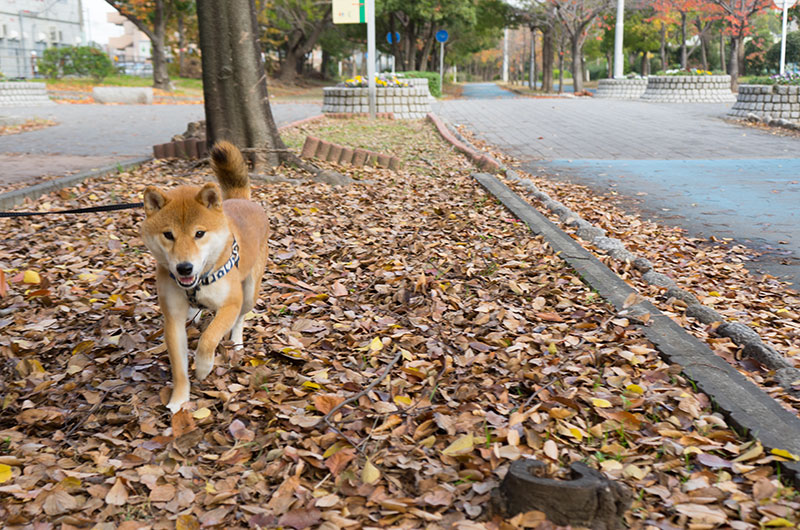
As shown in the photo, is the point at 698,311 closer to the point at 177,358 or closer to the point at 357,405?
the point at 357,405

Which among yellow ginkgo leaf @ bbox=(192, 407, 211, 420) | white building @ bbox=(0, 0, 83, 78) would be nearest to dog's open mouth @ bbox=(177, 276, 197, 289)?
yellow ginkgo leaf @ bbox=(192, 407, 211, 420)

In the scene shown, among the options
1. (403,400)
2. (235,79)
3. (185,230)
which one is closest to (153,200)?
(185,230)

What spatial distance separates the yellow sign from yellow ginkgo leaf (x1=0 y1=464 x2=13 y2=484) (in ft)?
56.3

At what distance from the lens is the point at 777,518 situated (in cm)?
253

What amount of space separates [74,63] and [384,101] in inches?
1053

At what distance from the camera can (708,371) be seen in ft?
11.8

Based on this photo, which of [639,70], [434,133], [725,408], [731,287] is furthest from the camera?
[639,70]

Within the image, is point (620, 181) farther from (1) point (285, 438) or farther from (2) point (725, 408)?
(1) point (285, 438)

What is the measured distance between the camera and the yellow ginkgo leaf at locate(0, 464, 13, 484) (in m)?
2.96

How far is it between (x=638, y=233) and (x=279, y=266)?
3752 millimetres

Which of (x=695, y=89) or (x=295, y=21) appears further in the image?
A: (x=295, y=21)

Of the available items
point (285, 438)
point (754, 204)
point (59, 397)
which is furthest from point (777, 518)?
point (754, 204)

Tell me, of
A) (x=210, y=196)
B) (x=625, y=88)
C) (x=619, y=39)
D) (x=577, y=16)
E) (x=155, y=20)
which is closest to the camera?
(x=210, y=196)

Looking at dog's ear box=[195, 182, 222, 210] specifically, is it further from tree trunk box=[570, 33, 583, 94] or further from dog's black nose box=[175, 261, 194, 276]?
tree trunk box=[570, 33, 583, 94]
